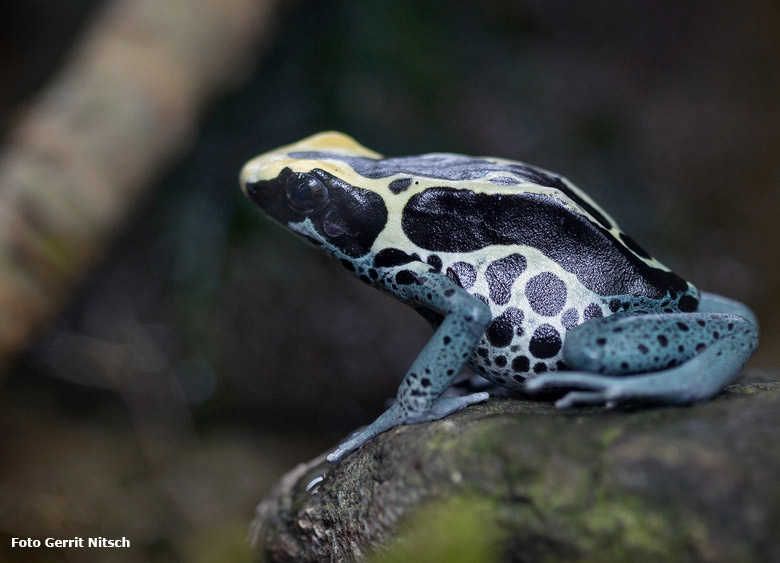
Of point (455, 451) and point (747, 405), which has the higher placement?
point (747, 405)

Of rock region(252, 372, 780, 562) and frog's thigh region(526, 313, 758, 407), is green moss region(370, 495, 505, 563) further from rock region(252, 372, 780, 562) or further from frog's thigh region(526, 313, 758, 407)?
frog's thigh region(526, 313, 758, 407)

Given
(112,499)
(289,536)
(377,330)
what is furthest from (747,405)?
(112,499)

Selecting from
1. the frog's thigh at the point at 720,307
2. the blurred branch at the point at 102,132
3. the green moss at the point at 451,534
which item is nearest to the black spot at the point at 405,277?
the green moss at the point at 451,534

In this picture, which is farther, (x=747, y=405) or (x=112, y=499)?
(x=112, y=499)

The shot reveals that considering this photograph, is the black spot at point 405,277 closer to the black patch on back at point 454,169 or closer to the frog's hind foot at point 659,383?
the black patch on back at point 454,169

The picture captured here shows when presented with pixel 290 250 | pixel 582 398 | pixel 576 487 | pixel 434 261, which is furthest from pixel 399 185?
pixel 290 250

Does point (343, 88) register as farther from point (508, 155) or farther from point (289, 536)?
point (289, 536)

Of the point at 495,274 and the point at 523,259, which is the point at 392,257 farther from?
the point at 523,259

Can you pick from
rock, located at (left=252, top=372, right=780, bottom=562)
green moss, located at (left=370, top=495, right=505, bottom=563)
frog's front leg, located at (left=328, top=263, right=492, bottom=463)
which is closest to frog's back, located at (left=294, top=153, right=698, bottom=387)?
frog's front leg, located at (left=328, top=263, right=492, bottom=463)
